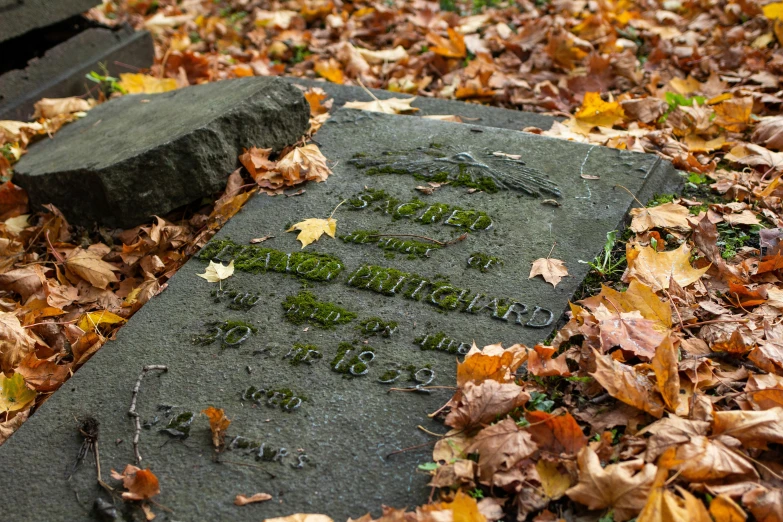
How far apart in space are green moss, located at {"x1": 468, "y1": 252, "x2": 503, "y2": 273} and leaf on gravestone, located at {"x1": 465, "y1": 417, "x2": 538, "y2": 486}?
2.32ft

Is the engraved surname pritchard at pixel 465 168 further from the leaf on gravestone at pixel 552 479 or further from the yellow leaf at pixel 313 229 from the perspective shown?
the leaf on gravestone at pixel 552 479

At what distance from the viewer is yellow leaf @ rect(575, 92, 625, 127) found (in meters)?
3.50

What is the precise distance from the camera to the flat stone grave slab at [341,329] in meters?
1.89

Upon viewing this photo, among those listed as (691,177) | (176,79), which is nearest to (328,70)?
(176,79)

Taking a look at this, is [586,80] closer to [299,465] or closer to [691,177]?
[691,177]

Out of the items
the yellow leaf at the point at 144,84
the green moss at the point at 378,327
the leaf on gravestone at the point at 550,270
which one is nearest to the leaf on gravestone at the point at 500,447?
the green moss at the point at 378,327

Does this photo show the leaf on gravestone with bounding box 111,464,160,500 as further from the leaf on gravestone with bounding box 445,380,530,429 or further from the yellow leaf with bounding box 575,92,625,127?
the yellow leaf with bounding box 575,92,625,127

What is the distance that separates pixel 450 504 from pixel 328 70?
11.0ft

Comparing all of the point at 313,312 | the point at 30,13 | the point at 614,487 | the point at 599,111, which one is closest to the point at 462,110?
the point at 599,111

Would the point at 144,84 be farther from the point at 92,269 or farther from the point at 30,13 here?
the point at 92,269

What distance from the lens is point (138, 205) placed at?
9.90 ft

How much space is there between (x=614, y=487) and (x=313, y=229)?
1.48m

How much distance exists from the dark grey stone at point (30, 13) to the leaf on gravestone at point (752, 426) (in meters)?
4.13

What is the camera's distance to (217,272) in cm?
258
